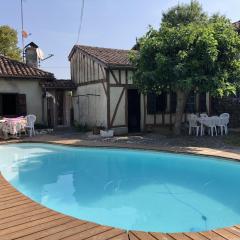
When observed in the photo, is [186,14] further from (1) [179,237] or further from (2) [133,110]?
(1) [179,237]

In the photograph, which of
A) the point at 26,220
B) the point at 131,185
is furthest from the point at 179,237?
the point at 131,185

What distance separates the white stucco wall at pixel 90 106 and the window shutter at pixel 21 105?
9.03 ft

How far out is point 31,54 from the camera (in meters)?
19.2

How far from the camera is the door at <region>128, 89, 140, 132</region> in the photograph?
15320mm

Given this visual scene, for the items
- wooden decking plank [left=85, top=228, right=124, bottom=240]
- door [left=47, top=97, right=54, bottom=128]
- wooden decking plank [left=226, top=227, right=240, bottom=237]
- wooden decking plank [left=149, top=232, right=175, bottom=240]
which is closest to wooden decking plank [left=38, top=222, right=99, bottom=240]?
wooden decking plank [left=85, top=228, right=124, bottom=240]

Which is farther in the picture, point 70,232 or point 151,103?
point 151,103

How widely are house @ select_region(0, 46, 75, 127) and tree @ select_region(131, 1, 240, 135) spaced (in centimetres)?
595

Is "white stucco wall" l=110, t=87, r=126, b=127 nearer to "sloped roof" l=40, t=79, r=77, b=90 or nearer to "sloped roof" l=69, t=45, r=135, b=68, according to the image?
"sloped roof" l=69, t=45, r=135, b=68

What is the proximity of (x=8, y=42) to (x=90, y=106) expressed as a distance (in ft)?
60.4

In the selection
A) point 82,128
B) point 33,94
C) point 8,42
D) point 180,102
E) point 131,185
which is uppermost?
point 8,42

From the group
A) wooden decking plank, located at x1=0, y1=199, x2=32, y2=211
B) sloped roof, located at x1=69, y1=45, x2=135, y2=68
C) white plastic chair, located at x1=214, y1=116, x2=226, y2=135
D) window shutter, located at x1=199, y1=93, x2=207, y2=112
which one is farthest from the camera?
window shutter, located at x1=199, y1=93, x2=207, y2=112

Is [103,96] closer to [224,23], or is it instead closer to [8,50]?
[224,23]

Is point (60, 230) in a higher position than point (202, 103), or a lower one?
lower

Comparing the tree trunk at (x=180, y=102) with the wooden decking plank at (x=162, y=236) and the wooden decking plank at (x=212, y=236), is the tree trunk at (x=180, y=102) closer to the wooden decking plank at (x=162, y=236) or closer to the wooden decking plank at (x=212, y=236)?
the wooden decking plank at (x=212, y=236)
